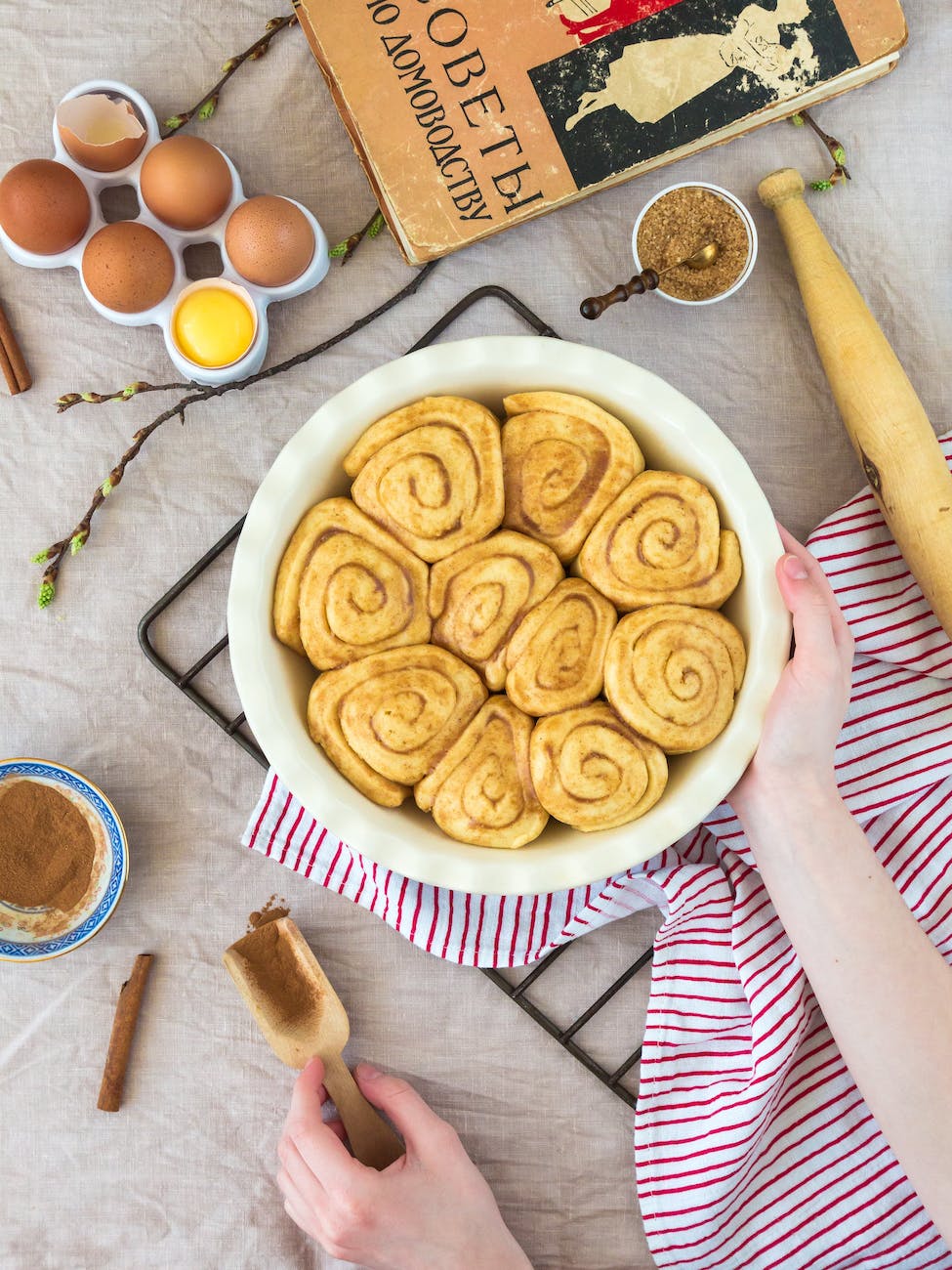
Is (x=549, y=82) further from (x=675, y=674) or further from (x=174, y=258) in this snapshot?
(x=675, y=674)

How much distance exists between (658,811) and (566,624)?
209mm

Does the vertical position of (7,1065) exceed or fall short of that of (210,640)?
it falls short

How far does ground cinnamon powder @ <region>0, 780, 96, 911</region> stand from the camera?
1.25 meters

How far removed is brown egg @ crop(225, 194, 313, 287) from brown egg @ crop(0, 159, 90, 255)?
0.63ft

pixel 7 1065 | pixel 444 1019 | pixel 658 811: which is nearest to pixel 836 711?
→ pixel 658 811

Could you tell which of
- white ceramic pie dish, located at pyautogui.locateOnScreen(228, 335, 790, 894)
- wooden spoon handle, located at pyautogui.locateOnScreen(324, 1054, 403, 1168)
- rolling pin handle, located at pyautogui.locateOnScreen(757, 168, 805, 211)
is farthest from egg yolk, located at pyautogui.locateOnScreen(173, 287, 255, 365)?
wooden spoon handle, located at pyautogui.locateOnScreen(324, 1054, 403, 1168)

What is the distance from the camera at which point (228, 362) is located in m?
1.24

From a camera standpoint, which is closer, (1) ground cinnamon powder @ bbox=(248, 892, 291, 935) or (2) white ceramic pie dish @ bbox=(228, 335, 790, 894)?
(2) white ceramic pie dish @ bbox=(228, 335, 790, 894)

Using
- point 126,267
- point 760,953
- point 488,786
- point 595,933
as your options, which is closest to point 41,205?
point 126,267

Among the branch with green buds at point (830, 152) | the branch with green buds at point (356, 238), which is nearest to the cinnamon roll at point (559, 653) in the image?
the branch with green buds at point (356, 238)

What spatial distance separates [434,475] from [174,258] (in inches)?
20.4

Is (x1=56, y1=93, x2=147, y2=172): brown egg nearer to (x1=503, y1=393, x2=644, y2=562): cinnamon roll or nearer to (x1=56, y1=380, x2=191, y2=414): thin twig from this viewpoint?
(x1=56, y1=380, x2=191, y2=414): thin twig

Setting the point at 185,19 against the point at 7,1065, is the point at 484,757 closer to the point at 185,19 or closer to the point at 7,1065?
the point at 7,1065

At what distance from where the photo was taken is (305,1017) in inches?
50.7
